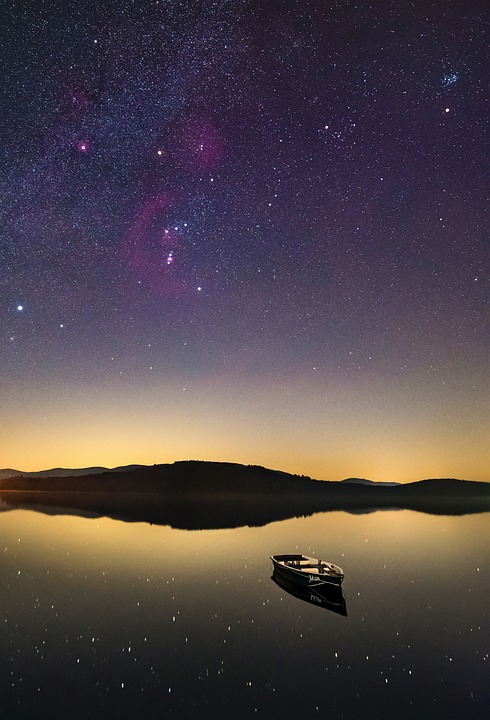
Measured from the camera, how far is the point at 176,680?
655 inches

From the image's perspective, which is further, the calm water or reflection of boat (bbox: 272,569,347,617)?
reflection of boat (bbox: 272,569,347,617)

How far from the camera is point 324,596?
2778 centimetres

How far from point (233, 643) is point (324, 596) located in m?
8.72

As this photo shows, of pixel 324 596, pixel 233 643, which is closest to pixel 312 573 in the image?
pixel 324 596

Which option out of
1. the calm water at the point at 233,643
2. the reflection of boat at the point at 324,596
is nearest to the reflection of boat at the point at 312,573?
the reflection of boat at the point at 324,596

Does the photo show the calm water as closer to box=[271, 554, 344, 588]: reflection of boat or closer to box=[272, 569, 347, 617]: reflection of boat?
box=[272, 569, 347, 617]: reflection of boat

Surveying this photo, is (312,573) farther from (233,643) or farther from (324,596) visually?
(233,643)

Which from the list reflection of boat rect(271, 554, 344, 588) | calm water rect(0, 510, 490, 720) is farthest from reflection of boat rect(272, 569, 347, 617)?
calm water rect(0, 510, 490, 720)

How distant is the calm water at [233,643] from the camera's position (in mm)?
14898

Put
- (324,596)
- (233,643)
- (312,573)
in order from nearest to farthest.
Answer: (233,643) < (312,573) < (324,596)

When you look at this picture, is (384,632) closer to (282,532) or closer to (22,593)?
(22,593)

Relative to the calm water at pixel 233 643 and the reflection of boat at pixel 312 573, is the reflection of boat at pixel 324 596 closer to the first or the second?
the reflection of boat at pixel 312 573

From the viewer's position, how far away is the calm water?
A: 587 inches

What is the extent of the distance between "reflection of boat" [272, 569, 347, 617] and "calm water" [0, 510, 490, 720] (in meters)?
0.73
